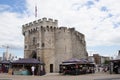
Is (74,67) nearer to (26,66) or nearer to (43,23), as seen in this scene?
(26,66)

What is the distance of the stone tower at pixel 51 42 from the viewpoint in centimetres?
5775

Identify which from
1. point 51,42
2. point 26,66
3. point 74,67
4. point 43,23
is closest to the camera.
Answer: point 74,67

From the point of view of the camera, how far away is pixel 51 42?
191ft

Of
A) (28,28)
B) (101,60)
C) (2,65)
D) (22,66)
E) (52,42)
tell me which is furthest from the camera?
(101,60)

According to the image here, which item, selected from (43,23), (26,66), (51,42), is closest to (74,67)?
(26,66)

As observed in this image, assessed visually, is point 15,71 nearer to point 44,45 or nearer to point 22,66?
point 22,66

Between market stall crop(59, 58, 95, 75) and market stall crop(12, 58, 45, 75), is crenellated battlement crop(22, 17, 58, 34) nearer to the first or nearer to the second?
market stall crop(59, 58, 95, 75)

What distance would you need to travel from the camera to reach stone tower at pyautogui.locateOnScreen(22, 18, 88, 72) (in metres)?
57.8

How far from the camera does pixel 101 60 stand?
11694cm

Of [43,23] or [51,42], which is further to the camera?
[51,42]

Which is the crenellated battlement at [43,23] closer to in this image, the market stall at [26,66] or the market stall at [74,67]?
the market stall at [74,67]

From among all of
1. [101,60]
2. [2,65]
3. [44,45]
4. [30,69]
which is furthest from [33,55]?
[101,60]

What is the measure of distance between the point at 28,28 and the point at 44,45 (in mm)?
7451

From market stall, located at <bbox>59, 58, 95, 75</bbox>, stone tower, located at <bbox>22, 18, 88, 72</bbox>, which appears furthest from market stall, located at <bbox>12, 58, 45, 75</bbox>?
stone tower, located at <bbox>22, 18, 88, 72</bbox>
